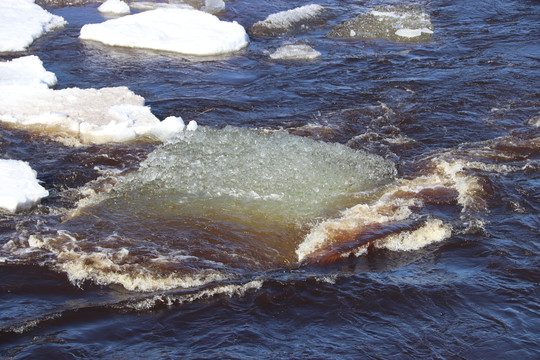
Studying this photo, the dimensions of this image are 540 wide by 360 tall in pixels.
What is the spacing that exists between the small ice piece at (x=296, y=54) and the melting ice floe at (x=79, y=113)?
3.11 metres

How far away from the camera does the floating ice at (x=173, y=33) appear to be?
10.4 meters

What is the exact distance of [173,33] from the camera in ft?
35.6

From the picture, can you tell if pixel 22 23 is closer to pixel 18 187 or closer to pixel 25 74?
pixel 25 74

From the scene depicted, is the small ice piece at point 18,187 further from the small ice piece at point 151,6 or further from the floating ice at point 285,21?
the small ice piece at point 151,6

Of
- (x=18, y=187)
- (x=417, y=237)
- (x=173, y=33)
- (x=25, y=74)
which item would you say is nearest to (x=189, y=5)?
(x=173, y=33)

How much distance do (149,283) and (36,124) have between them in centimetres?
369

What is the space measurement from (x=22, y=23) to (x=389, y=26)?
7234mm

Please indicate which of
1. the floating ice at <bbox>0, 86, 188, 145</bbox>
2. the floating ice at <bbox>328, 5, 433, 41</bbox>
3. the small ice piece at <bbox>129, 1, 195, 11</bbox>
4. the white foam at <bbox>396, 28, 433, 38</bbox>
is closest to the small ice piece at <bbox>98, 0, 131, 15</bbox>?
the small ice piece at <bbox>129, 1, 195, 11</bbox>

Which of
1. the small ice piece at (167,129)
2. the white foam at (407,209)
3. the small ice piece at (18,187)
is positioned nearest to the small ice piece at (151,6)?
the small ice piece at (167,129)

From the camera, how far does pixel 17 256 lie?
183 inches

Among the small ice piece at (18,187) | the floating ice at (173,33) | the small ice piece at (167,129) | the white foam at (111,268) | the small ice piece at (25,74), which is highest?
the floating ice at (173,33)

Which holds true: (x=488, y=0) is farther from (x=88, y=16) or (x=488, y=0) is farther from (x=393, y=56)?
(x=88, y=16)

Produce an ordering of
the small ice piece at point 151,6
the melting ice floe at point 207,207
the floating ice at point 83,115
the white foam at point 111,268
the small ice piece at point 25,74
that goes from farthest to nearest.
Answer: the small ice piece at point 151,6 → the small ice piece at point 25,74 → the floating ice at point 83,115 → the melting ice floe at point 207,207 → the white foam at point 111,268

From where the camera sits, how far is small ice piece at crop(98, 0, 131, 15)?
42.3ft
